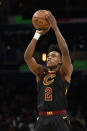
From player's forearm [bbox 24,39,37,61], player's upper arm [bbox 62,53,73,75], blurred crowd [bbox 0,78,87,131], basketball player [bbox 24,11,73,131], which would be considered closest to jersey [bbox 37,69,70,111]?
basketball player [bbox 24,11,73,131]

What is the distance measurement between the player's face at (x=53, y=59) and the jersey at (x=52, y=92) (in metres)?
0.13

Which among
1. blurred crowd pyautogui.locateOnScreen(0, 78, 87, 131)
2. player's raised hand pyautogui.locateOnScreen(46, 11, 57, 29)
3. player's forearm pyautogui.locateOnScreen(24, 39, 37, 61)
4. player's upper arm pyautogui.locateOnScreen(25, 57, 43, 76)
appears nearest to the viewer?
player's raised hand pyautogui.locateOnScreen(46, 11, 57, 29)

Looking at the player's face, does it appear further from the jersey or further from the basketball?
the basketball

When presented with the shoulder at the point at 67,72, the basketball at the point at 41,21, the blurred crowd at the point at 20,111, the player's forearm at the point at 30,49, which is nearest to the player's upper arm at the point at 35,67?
the player's forearm at the point at 30,49

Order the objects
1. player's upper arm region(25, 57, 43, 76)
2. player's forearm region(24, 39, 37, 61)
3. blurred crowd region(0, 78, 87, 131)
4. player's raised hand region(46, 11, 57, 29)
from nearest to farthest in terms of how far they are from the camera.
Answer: player's raised hand region(46, 11, 57, 29)
player's forearm region(24, 39, 37, 61)
player's upper arm region(25, 57, 43, 76)
blurred crowd region(0, 78, 87, 131)

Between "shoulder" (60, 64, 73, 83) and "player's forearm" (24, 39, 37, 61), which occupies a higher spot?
"player's forearm" (24, 39, 37, 61)

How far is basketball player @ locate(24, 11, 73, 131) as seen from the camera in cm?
501

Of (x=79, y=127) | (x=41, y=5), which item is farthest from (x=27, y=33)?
(x=41, y=5)

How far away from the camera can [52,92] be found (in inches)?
201

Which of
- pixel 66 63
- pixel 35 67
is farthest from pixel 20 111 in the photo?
pixel 66 63

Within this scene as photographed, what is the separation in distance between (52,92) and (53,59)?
471 millimetres

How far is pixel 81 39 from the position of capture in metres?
14.3

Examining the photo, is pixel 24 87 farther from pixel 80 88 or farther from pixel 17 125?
pixel 17 125

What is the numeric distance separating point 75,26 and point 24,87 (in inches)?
257
